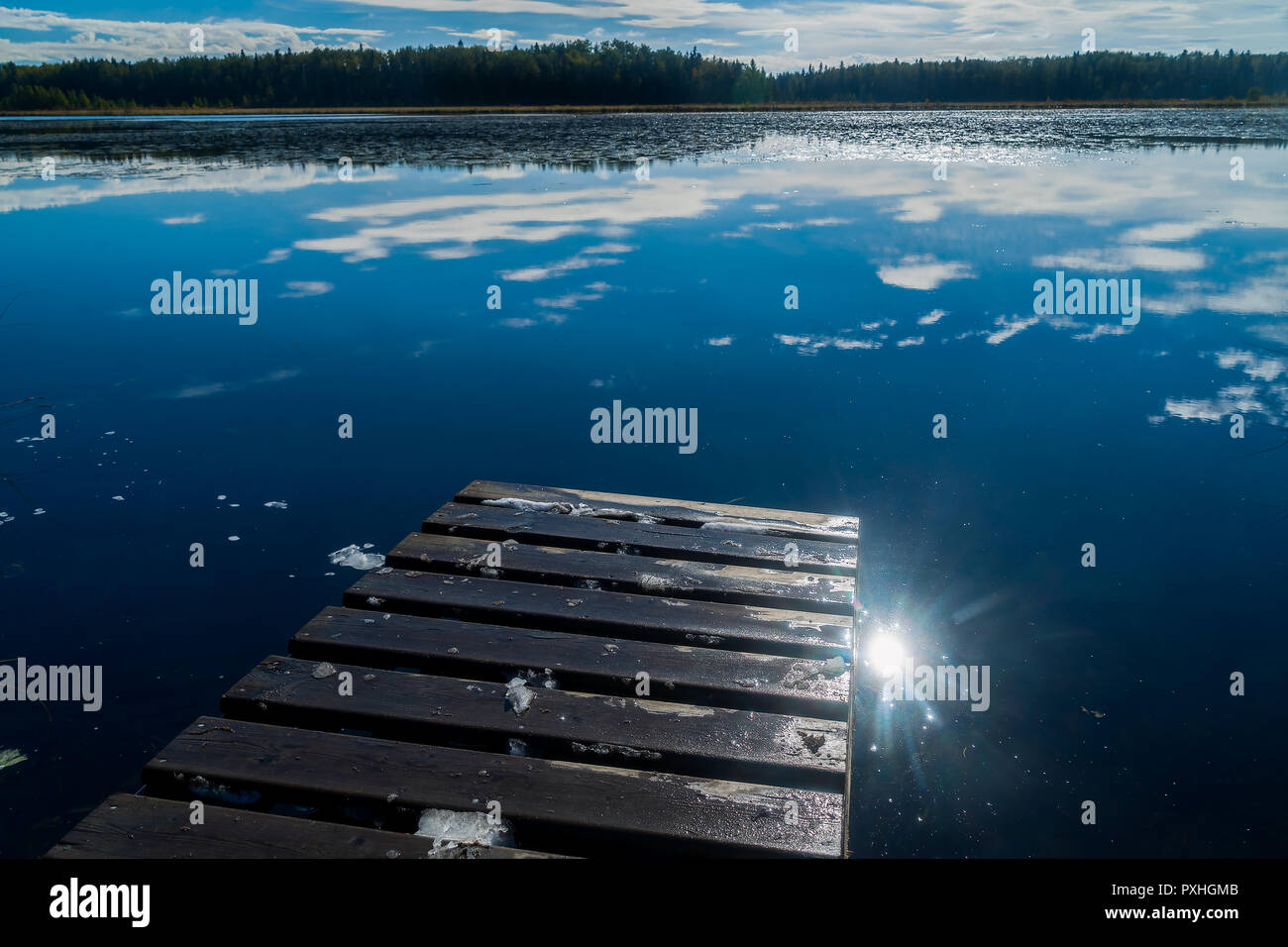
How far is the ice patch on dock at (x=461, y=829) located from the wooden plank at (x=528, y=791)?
0.03 m

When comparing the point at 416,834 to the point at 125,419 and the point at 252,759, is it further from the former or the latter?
the point at 125,419

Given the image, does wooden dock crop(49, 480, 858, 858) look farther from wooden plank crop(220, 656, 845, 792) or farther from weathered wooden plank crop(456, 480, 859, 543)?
weathered wooden plank crop(456, 480, 859, 543)

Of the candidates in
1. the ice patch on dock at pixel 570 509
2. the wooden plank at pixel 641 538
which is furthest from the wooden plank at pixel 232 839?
the ice patch on dock at pixel 570 509

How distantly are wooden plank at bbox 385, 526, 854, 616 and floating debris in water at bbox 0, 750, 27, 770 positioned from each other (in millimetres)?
1770

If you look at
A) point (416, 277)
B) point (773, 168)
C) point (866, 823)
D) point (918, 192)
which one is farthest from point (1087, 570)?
point (773, 168)

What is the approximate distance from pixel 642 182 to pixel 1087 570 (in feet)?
65.7

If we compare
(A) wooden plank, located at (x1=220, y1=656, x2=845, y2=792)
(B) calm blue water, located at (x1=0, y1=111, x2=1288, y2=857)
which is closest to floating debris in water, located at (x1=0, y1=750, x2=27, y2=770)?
(B) calm blue water, located at (x1=0, y1=111, x2=1288, y2=857)

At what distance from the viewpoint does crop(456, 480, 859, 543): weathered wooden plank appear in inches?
177

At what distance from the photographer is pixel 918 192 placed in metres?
19.5

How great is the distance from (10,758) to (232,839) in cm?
193

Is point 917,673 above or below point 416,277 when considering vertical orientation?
below

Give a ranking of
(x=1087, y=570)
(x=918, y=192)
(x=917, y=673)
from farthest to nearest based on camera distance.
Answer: (x=918, y=192) → (x=1087, y=570) → (x=917, y=673)

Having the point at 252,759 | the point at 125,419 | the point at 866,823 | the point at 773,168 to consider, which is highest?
the point at 773,168

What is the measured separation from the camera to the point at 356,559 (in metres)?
5.16
